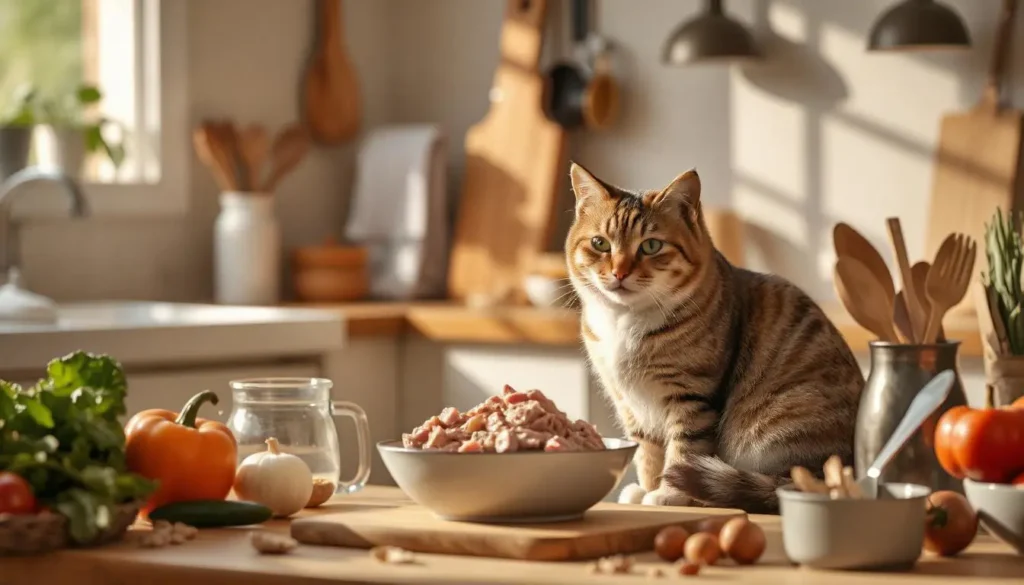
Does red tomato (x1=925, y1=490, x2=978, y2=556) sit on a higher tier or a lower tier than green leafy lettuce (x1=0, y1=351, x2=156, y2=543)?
lower

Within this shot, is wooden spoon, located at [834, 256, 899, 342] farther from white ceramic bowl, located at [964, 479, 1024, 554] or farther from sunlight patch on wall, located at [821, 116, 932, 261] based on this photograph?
sunlight patch on wall, located at [821, 116, 932, 261]

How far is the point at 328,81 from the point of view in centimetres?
463

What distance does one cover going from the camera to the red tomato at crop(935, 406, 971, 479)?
1.50 meters

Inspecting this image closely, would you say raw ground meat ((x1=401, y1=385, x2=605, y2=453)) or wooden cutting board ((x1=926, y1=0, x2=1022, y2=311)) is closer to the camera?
raw ground meat ((x1=401, y1=385, x2=605, y2=453))

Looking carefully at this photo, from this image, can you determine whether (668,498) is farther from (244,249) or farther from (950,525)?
(244,249)

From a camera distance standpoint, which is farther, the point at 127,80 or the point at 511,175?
the point at 511,175

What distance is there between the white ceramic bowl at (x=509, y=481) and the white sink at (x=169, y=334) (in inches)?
69.0

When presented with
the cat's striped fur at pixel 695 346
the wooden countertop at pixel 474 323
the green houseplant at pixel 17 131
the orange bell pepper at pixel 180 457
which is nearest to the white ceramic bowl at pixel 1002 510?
the cat's striped fur at pixel 695 346

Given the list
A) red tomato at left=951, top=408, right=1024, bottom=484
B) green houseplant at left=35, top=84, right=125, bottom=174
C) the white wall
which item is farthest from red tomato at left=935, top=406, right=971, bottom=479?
green houseplant at left=35, top=84, right=125, bottom=174

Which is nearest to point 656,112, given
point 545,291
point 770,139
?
point 770,139

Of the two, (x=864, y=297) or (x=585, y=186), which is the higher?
(x=585, y=186)

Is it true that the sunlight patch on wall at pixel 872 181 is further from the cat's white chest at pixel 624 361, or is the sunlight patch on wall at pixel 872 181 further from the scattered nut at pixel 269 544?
the scattered nut at pixel 269 544

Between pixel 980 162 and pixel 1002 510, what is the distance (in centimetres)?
234

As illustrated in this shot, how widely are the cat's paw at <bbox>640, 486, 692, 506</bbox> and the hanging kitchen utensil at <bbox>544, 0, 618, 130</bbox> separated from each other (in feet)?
8.33
